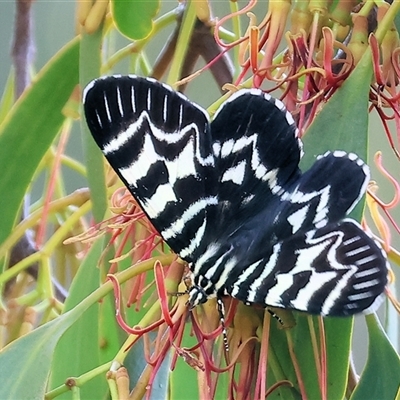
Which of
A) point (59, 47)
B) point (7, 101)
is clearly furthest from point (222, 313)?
point (59, 47)

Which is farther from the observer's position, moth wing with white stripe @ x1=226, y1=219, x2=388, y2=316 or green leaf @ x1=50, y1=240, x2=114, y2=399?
green leaf @ x1=50, y1=240, x2=114, y2=399

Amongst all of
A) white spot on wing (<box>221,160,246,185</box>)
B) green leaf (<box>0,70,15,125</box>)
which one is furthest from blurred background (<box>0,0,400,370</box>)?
white spot on wing (<box>221,160,246,185</box>)

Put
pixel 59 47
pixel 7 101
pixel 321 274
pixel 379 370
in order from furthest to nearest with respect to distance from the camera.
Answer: pixel 59 47
pixel 7 101
pixel 379 370
pixel 321 274

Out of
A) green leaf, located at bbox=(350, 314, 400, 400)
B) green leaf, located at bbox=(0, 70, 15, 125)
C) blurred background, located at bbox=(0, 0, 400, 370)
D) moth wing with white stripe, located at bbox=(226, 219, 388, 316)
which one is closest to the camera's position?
moth wing with white stripe, located at bbox=(226, 219, 388, 316)

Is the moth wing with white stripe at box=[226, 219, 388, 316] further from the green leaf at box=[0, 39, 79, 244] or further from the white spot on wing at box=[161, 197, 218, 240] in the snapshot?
the green leaf at box=[0, 39, 79, 244]

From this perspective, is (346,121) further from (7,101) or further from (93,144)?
(7,101)

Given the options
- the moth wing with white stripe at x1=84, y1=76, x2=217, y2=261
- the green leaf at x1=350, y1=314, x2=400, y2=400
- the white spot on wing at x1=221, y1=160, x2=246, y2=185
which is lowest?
the green leaf at x1=350, y1=314, x2=400, y2=400
